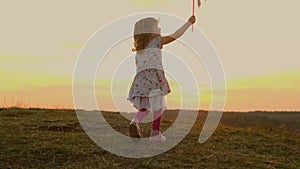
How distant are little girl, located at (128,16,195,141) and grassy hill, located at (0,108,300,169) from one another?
64 cm

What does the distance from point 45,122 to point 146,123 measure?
73.4 inches

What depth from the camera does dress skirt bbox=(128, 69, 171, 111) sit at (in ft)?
25.4

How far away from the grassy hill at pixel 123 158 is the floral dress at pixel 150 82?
77cm

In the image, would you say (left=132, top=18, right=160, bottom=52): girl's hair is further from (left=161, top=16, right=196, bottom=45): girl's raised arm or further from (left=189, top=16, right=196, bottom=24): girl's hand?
(left=189, top=16, right=196, bottom=24): girl's hand

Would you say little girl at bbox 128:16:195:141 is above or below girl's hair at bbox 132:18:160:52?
below

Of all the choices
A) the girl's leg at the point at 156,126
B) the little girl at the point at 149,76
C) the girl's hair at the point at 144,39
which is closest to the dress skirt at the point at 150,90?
the little girl at the point at 149,76

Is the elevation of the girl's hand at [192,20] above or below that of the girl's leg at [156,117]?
above

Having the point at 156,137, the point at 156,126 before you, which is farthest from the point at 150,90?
the point at 156,137

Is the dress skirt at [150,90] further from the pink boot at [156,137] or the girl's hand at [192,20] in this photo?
the girl's hand at [192,20]

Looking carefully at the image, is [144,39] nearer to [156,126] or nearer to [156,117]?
[156,117]

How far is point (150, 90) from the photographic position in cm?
773

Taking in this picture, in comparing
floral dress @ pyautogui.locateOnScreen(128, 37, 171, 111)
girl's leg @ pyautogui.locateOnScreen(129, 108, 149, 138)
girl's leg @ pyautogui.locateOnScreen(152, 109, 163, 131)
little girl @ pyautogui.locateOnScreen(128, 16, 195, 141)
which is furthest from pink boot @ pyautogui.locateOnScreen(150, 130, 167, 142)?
floral dress @ pyautogui.locateOnScreen(128, 37, 171, 111)

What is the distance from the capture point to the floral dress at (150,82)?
7742mm

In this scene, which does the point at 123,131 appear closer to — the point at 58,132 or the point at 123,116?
the point at 58,132
